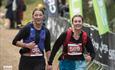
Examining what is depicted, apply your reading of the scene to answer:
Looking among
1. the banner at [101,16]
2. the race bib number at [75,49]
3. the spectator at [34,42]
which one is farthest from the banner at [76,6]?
Answer: the race bib number at [75,49]

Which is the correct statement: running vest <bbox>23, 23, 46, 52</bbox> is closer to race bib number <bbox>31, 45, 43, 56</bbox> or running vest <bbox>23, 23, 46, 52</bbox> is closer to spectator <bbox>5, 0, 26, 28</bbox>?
race bib number <bbox>31, 45, 43, 56</bbox>

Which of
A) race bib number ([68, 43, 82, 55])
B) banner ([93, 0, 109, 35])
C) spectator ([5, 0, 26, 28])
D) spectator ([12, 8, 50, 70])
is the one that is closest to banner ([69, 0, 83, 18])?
banner ([93, 0, 109, 35])

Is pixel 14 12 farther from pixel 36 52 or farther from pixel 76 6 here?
pixel 36 52

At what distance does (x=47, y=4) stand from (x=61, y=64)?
12410 mm

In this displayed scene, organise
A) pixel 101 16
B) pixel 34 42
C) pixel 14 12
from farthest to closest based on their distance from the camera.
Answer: pixel 14 12
pixel 101 16
pixel 34 42

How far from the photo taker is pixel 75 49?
1011cm

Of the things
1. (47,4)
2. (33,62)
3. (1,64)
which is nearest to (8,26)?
(47,4)

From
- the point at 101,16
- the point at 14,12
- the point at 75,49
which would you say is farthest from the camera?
the point at 14,12

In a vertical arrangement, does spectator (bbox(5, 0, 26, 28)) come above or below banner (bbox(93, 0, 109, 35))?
below

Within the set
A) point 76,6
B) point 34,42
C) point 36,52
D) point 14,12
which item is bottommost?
point 14,12

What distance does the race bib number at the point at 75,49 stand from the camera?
1008 cm

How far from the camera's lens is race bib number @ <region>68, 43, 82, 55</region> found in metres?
10.1

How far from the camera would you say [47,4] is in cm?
2248

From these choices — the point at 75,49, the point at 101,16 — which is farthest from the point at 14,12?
the point at 75,49
